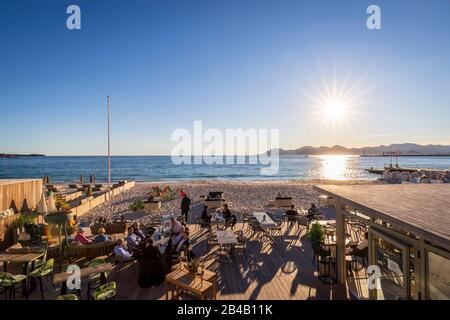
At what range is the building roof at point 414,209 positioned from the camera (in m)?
3.45

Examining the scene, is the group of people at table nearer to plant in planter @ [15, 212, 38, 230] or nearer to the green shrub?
plant in planter @ [15, 212, 38, 230]

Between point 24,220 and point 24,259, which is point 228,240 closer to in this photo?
point 24,259

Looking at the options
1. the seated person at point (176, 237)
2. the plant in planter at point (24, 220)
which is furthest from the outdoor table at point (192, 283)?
the plant in planter at point (24, 220)

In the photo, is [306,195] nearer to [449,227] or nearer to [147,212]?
[147,212]

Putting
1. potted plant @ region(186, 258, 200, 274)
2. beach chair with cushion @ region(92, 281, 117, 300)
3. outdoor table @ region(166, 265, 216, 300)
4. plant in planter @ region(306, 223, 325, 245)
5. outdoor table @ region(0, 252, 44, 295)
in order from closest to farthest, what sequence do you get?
beach chair with cushion @ region(92, 281, 117, 300), outdoor table @ region(166, 265, 216, 300), potted plant @ region(186, 258, 200, 274), outdoor table @ region(0, 252, 44, 295), plant in planter @ region(306, 223, 325, 245)

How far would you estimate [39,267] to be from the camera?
6715mm

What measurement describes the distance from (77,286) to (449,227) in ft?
22.0

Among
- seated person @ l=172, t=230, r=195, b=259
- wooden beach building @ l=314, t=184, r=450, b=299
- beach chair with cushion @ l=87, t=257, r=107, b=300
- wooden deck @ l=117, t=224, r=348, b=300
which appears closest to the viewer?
wooden beach building @ l=314, t=184, r=450, b=299

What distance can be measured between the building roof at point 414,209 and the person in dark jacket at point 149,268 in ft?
15.2

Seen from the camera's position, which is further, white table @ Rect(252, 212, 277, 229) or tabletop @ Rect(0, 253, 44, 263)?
white table @ Rect(252, 212, 277, 229)

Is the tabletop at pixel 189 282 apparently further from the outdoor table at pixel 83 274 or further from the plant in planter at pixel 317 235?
the plant in planter at pixel 317 235

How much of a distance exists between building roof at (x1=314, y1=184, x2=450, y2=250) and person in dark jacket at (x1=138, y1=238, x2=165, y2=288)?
4.64 metres

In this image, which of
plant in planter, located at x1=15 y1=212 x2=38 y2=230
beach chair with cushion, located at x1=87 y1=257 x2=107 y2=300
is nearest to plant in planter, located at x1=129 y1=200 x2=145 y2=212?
plant in planter, located at x1=15 y1=212 x2=38 y2=230

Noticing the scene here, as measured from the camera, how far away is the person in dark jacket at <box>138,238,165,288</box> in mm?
6504
